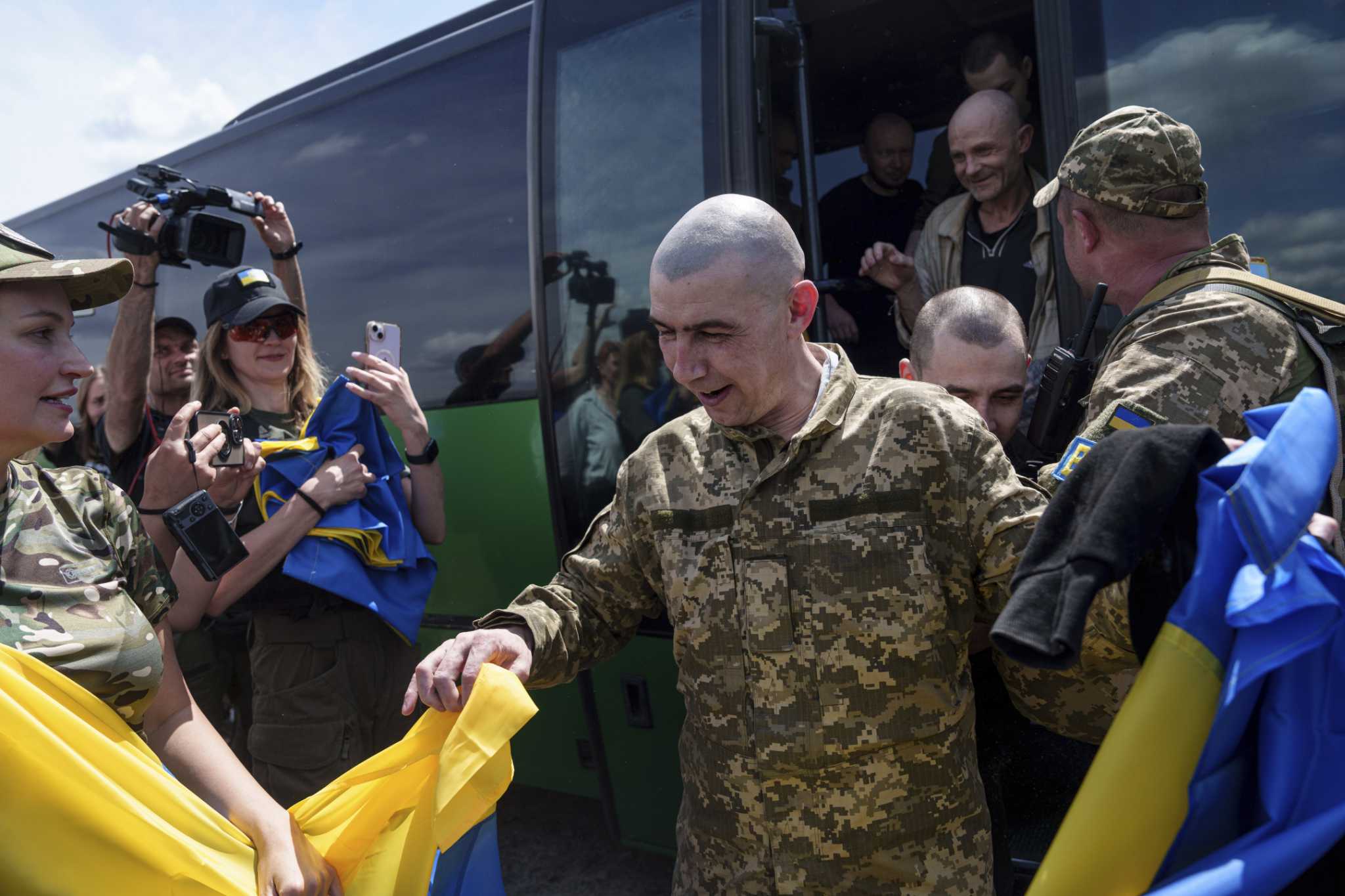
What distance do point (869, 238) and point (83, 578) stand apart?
128 inches

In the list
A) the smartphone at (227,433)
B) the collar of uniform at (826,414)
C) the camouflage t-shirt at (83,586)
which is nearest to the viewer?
the camouflage t-shirt at (83,586)

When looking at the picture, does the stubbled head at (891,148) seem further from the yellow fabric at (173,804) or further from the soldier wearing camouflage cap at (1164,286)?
the yellow fabric at (173,804)

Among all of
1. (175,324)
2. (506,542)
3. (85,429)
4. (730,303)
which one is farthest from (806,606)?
(85,429)

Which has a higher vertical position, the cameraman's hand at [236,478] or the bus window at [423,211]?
the bus window at [423,211]

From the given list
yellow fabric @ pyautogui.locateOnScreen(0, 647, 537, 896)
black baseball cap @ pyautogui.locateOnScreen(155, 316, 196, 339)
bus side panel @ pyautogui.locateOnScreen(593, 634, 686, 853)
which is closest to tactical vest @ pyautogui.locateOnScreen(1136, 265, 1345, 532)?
yellow fabric @ pyautogui.locateOnScreen(0, 647, 537, 896)

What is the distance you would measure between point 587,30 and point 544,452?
1404 mm

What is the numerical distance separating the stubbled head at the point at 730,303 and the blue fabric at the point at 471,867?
86 cm

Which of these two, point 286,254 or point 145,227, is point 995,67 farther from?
point 145,227

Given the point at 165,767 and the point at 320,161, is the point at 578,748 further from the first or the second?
the point at 320,161

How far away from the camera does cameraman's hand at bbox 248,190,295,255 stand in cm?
396

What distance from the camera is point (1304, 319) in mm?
2061

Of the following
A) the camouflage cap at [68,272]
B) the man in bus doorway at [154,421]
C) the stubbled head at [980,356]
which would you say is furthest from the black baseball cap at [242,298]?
the stubbled head at [980,356]

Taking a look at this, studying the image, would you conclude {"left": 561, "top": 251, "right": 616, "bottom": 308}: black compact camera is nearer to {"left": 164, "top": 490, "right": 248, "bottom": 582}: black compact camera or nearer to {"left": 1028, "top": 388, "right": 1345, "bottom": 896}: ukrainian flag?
{"left": 164, "top": 490, "right": 248, "bottom": 582}: black compact camera

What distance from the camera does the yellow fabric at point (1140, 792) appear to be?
126cm
